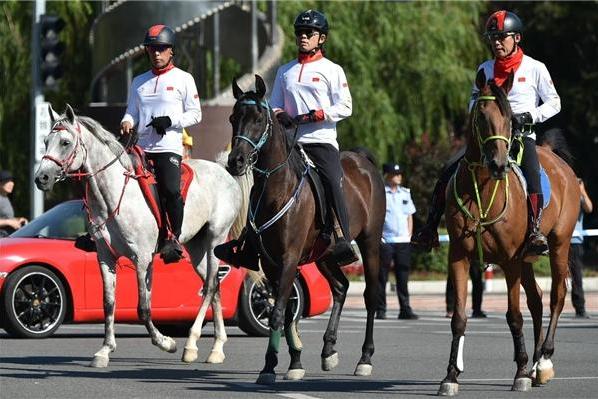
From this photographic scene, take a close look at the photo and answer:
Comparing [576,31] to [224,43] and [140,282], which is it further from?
[140,282]

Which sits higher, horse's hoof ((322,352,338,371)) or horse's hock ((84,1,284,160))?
horse's hock ((84,1,284,160))

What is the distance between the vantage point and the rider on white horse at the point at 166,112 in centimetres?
1600

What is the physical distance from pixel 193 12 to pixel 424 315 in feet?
39.3

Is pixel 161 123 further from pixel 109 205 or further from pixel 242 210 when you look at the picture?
pixel 242 210

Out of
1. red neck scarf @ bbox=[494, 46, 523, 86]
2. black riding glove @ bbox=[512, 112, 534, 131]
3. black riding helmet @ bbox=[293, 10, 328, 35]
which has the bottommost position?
black riding glove @ bbox=[512, 112, 534, 131]

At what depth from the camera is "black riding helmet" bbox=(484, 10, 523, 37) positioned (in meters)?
13.7

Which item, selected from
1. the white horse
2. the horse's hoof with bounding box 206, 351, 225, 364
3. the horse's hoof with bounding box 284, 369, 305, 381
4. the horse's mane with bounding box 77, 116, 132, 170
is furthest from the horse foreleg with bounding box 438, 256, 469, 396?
the horse's mane with bounding box 77, 116, 132, 170

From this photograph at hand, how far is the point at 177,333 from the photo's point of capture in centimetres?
2033

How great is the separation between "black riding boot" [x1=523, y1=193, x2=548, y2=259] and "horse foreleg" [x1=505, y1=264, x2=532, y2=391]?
0.58 feet

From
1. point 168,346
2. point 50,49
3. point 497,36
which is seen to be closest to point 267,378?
point 168,346

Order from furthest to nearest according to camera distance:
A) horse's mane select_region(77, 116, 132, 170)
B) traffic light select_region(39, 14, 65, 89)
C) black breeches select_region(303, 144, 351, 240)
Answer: traffic light select_region(39, 14, 65, 89)
horse's mane select_region(77, 116, 132, 170)
black breeches select_region(303, 144, 351, 240)

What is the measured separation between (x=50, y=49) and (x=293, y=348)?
568 inches

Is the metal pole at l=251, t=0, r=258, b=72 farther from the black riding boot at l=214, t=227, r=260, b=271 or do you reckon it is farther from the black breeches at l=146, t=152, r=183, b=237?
the black riding boot at l=214, t=227, r=260, b=271

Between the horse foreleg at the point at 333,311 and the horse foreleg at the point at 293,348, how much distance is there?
34cm
